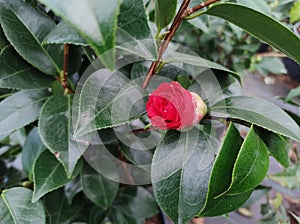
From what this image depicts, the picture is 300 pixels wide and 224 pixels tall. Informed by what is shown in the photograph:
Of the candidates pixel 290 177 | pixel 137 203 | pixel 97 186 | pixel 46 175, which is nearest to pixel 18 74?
pixel 46 175

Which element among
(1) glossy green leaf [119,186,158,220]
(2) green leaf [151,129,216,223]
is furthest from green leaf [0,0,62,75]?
(1) glossy green leaf [119,186,158,220]

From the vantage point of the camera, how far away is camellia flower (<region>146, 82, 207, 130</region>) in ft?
1.32

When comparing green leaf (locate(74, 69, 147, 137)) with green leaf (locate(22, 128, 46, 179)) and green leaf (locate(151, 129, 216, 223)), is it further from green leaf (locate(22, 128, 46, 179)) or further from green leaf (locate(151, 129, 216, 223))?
green leaf (locate(22, 128, 46, 179))

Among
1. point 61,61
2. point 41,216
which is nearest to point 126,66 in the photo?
point 61,61

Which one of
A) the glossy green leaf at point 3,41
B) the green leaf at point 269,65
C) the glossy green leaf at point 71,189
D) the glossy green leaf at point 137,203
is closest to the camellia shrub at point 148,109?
the glossy green leaf at point 3,41

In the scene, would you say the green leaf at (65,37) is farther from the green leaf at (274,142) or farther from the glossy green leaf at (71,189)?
the glossy green leaf at (71,189)

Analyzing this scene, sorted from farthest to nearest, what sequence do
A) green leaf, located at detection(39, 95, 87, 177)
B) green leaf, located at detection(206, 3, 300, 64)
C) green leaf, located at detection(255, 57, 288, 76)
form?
1. green leaf, located at detection(255, 57, 288, 76)
2. green leaf, located at detection(39, 95, 87, 177)
3. green leaf, located at detection(206, 3, 300, 64)

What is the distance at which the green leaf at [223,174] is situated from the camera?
0.40 meters

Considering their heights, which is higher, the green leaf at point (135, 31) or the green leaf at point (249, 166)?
the green leaf at point (135, 31)

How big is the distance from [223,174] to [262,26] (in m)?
0.16

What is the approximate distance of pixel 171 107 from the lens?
0.40 meters

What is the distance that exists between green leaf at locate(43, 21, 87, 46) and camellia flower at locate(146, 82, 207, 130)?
100 millimetres

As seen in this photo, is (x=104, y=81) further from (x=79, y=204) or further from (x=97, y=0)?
(x=79, y=204)

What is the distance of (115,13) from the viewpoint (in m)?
0.22
